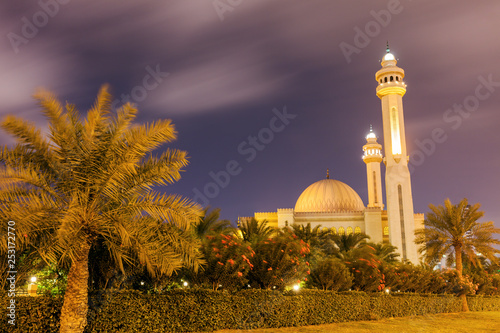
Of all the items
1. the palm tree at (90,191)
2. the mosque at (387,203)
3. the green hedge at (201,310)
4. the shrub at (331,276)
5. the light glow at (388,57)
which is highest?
the light glow at (388,57)

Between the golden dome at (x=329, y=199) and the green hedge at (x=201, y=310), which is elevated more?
the golden dome at (x=329, y=199)

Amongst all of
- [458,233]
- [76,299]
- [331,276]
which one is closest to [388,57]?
[458,233]

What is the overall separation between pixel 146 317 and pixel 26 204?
4144 mm

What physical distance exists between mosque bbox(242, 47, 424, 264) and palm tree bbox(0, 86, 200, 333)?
4120cm

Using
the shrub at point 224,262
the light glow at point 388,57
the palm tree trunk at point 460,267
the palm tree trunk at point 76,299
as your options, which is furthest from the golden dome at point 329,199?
the palm tree trunk at point 76,299

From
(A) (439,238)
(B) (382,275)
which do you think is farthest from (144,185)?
(A) (439,238)

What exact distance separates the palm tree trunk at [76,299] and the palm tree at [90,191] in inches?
0.8

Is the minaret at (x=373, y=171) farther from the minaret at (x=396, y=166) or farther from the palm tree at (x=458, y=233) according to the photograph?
the palm tree at (x=458, y=233)

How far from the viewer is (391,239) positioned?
161 ft

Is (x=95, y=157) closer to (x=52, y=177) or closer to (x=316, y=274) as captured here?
(x=52, y=177)

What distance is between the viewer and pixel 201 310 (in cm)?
1213

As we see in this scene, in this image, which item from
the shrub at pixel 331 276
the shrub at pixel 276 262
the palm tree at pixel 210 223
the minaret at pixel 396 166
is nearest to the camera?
the shrub at pixel 276 262

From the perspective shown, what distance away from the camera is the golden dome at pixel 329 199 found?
5488cm

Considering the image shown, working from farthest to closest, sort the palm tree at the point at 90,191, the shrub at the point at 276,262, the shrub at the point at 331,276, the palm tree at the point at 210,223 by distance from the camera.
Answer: the palm tree at the point at 210,223 < the shrub at the point at 331,276 < the shrub at the point at 276,262 < the palm tree at the point at 90,191
